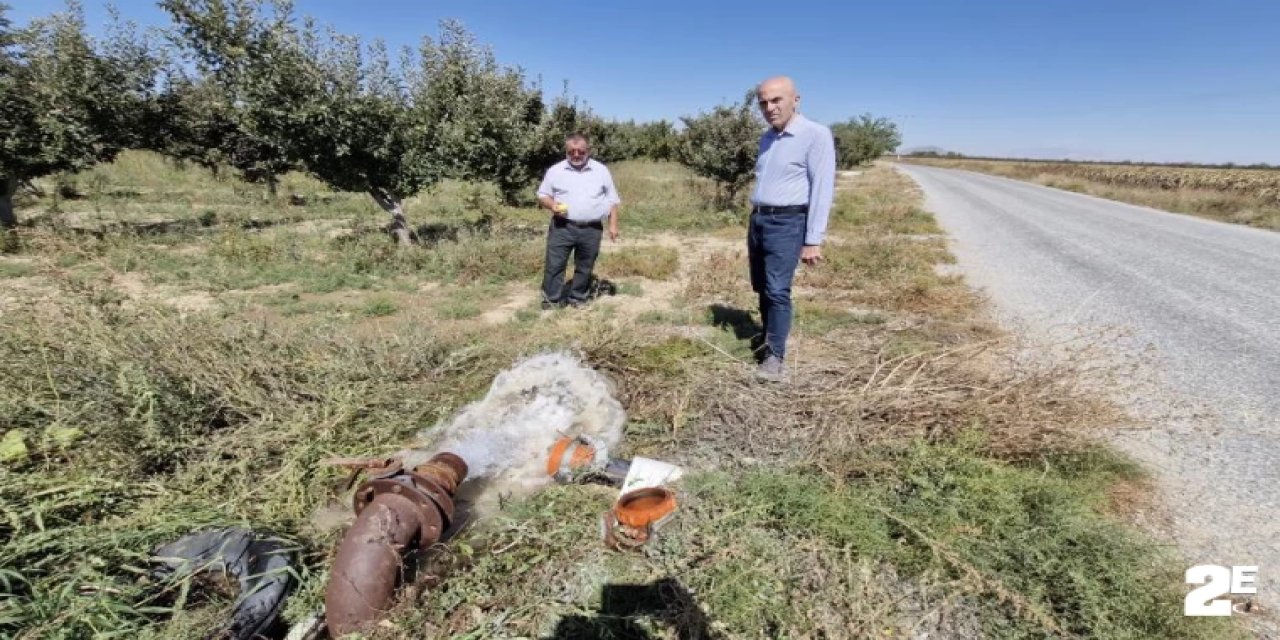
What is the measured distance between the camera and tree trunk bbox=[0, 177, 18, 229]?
9.69m

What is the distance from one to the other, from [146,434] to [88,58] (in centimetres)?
1149

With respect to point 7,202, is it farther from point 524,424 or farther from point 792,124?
point 792,124

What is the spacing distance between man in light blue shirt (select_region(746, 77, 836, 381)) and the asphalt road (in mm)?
1981

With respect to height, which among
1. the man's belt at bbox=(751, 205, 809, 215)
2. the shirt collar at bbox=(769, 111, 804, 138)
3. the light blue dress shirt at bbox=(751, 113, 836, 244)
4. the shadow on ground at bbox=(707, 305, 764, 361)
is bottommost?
the shadow on ground at bbox=(707, 305, 764, 361)

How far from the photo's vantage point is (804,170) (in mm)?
3742

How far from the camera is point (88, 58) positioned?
31.3 ft

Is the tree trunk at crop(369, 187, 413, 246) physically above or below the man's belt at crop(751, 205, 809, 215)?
below

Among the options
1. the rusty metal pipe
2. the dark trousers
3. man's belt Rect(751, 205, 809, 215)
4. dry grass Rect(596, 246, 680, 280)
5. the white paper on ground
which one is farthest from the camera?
dry grass Rect(596, 246, 680, 280)

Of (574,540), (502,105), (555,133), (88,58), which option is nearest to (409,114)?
(502,105)

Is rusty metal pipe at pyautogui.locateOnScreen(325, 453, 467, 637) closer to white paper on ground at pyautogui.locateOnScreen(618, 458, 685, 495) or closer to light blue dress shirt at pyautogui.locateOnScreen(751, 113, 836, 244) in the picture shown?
white paper on ground at pyautogui.locateOnScreen(618, 458, 685, 495)

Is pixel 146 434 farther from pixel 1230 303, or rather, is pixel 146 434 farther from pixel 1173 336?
pixel 1230 303

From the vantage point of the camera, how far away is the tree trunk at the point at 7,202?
381 inches

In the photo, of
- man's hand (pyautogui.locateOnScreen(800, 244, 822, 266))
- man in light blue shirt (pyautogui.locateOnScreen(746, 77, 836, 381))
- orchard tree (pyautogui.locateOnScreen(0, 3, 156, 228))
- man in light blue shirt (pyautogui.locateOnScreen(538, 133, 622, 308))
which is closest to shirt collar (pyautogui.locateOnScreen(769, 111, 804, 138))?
man in light blue shirt (pyautogui.locateOnScreen(746, 77, 836, 381))

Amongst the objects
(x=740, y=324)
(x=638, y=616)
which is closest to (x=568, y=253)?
(x=740, y=324)
